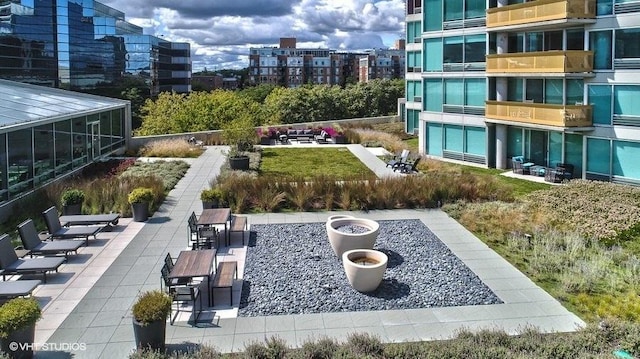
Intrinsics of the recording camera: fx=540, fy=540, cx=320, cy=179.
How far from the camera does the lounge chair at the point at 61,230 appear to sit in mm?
13383

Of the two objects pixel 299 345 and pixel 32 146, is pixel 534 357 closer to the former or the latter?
pixel 299 345

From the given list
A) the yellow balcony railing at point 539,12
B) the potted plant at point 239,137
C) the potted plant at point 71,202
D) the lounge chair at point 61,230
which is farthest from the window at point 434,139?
the lounge chair at point 61,230

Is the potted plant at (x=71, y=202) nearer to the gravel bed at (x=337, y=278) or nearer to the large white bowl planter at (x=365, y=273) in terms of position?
the gravel bed at (x=337, y=278)

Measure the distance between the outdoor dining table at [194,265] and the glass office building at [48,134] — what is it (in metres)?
8.89

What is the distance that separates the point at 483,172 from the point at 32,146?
19.0 m

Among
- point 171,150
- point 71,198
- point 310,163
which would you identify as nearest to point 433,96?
point 310,163

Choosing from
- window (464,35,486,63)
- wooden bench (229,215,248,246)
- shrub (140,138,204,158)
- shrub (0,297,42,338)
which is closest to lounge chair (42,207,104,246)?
wooden bench (229,215,248,246)

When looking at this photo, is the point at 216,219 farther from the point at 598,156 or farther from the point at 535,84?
the point at 535,84

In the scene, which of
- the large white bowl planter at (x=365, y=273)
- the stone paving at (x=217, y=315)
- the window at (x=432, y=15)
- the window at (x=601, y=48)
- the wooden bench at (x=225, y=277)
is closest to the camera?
the stone paving at (x=217, y=315)

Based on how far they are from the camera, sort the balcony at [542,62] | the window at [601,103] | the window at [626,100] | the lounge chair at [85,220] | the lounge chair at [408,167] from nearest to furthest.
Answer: the lounge chair at [85,220] < the window at [626,100] < the window at [601,103] < the balcony at [542,62] < the lounge chair at [408,167]

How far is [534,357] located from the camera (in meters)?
7.22

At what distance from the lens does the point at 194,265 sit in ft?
33.2

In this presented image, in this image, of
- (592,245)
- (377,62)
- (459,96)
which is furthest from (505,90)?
(377,62)

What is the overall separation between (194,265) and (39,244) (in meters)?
4.58
